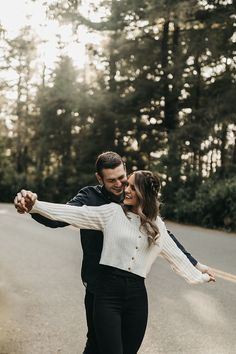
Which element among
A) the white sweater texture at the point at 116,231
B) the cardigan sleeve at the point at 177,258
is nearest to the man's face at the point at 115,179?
the white sweater texture at the point at 116,231

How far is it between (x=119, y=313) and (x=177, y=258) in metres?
0.60

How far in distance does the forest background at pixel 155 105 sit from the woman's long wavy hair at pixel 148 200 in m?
15.8

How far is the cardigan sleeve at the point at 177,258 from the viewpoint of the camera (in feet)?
13.3

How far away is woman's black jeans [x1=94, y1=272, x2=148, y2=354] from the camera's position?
3.74 m

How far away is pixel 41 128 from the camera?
42562 millimetres

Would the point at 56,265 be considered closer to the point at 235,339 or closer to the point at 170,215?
the point at 235,339

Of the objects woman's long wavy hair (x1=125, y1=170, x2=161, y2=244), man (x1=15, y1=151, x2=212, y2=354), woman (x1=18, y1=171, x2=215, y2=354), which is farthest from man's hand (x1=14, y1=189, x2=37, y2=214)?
woman's long wavy hair (x1=125, y1=170, x2=161, y2=244)

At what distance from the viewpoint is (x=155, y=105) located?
112 ft

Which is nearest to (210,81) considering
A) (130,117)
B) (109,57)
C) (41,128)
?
(130,117)

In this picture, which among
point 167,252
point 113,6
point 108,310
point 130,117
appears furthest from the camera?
point 130,117

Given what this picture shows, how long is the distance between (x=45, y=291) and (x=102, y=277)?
535cm

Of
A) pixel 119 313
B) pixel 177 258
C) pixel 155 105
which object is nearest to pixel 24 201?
pixel 119 313

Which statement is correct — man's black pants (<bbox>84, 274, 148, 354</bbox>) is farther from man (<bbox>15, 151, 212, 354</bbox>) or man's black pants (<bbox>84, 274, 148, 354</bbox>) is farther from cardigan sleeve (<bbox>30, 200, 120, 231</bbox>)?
cardigan sleeve (<bbox>30, 200, 120, 231</bbox>)

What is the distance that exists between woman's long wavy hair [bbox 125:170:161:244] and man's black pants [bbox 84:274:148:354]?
33cm
